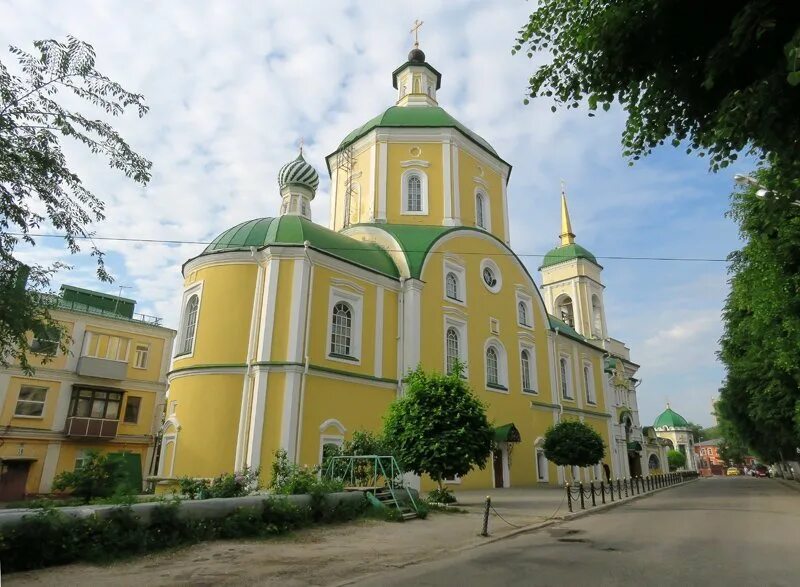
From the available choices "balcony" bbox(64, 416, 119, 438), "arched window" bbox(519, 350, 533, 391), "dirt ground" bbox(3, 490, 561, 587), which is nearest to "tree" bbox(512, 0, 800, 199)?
"dirt ground" bbox(3, 490, 561, 587)

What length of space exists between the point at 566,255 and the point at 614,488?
888 inches

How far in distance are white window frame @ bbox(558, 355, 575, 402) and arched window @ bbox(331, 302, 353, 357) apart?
1447 centimetres

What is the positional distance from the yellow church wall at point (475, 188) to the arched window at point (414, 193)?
188 centimetres

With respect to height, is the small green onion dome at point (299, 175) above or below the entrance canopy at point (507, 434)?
above

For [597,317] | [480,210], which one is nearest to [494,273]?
[480,210]

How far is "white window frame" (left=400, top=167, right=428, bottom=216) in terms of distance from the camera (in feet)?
79.8

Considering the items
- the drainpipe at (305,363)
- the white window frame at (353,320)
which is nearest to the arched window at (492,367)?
the white window frame at (353,320)

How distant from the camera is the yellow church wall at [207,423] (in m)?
16.0

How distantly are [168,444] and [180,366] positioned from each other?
251cm

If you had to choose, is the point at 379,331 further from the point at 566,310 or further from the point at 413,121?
the point at 566,310

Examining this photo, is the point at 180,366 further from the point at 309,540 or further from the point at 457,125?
the point at 457,125

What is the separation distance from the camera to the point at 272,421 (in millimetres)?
16125

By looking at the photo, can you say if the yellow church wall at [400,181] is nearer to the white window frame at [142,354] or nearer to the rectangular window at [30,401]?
the white window frame at [142,354]

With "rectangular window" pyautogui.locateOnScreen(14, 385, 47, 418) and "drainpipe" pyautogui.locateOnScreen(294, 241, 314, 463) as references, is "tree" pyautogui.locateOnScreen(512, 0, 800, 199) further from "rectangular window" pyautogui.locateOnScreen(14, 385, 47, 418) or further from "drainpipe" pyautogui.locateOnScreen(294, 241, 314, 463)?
"rectangular window" pyautogui.locateOnScreen(14, 385, 47, 418)
